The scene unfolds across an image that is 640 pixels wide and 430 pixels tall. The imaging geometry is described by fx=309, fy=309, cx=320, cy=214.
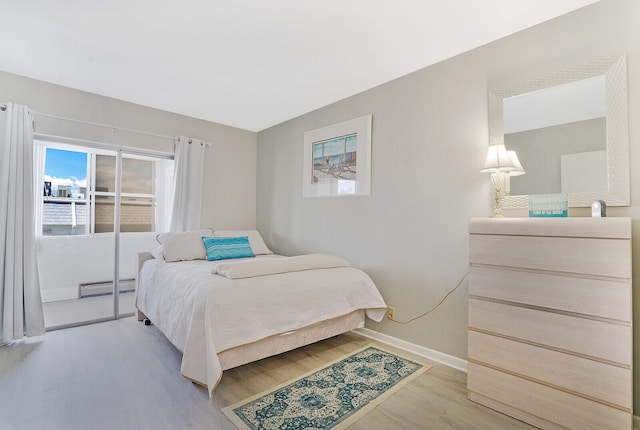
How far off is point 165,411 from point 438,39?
3.00 m

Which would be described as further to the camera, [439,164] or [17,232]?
[17,232]

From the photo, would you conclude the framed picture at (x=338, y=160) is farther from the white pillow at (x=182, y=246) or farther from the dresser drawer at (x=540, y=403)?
the dresser drawer at (x=540, y=403)

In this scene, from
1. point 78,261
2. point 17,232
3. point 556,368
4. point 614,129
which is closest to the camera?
point 556,368

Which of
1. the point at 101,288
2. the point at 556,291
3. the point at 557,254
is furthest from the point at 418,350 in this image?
the point at 101,288

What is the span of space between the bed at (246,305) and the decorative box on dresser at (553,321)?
3.36 ft

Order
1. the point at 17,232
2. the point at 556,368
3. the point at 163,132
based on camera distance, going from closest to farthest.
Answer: the point at 556,368 < the point at 17,232 < the point at 163,132

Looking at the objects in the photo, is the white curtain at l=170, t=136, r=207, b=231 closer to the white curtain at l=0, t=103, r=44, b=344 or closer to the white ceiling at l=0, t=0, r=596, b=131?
the white ceiling at l=0, t=0, r=596, b=131

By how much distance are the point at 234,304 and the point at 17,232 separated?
89.9 inches

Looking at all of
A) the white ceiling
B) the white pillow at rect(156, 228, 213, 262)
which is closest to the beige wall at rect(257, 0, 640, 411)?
the white ceiling

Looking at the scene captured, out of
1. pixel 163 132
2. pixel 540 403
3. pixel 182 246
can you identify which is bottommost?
pixel 540 403

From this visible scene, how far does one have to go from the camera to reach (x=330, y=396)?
6.49 feet

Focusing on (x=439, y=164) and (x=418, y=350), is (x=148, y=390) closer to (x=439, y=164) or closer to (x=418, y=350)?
(x=418, y=350)

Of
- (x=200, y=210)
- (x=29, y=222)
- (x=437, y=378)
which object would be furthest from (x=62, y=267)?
(x=437, y=378)

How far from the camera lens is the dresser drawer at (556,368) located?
1.47m
